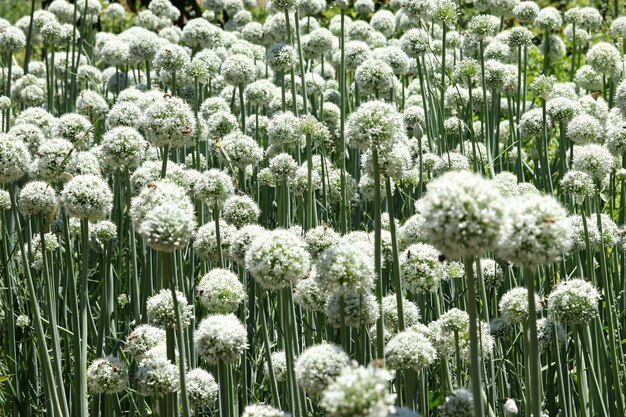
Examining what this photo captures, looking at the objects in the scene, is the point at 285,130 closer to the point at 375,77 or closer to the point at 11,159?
the point at 375,77

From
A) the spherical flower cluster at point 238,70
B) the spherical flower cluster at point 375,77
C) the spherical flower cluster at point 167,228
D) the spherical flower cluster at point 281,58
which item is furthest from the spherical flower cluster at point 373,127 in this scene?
the spherical flower cluster at point 238,70

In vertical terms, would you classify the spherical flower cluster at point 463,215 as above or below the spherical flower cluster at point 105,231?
above

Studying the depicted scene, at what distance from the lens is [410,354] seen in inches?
103

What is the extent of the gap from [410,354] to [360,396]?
2.69 ft

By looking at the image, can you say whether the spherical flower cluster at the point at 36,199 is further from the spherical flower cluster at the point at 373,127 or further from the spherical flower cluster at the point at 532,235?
the spherical flower cluster at the point at 532,235

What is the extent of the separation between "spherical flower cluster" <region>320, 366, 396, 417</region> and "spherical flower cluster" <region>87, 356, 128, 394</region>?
1.40 metres

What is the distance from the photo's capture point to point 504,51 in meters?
5.89

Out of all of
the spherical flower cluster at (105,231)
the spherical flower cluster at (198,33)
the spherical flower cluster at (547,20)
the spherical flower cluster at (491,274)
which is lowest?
the spherical flower cluster at (491,274)

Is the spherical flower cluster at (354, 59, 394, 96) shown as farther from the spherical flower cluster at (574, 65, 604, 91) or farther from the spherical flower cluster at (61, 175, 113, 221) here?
the spherical flower cluster at (61, 175, 113, 221)

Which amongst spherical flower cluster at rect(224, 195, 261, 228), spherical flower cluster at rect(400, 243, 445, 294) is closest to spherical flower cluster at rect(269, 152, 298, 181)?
spherical flower cluster at rect(224, 195, 261, 228)

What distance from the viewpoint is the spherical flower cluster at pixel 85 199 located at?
10.3 ft

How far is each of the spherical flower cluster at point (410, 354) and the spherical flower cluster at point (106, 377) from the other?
3.25 feet

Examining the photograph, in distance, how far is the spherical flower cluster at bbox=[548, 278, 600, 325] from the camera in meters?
3.03

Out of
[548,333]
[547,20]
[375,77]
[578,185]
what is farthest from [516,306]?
[547,20]
